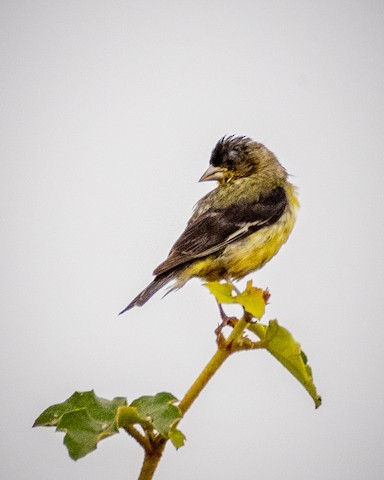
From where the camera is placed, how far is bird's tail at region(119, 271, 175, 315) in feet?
10.9

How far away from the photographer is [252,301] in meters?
1.51

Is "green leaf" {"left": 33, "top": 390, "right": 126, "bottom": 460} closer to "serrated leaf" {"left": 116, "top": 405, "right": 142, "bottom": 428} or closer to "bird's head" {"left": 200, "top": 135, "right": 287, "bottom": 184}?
"serrated leaf" {"left": 116, "top": 405, "right": 142, "bottom": 428}

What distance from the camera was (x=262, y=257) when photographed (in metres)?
4.25

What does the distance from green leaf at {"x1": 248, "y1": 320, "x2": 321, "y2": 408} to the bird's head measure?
130 inches

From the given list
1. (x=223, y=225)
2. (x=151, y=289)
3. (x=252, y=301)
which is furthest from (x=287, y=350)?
(x=223, y=225)

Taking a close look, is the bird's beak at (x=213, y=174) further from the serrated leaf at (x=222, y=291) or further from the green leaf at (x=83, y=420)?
the green leaf at (x=83, y=420)

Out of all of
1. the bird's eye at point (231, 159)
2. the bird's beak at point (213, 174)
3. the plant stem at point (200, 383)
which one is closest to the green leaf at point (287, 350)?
the plant stem at point (200, 383)

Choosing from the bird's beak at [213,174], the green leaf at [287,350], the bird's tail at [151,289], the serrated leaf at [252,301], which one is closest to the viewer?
the serrated leaf at [252,301]

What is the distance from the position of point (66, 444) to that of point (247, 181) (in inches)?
150

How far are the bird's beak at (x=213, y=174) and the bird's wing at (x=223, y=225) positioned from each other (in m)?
0.46

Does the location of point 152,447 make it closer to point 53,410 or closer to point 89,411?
point 89,411

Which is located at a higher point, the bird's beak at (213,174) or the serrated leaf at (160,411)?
the bird's beak at (213,174)

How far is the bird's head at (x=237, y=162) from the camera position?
501 centimetres

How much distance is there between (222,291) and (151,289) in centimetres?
209
